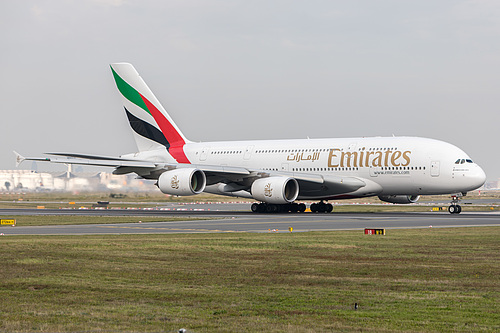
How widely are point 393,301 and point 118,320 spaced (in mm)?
4717

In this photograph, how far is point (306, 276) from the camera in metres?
16.0

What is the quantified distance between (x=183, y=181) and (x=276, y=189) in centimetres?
578

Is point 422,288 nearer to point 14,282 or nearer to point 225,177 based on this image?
point 14,282

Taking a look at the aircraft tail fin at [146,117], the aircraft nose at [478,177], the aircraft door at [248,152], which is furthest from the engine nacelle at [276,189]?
the aircraft nose at [478,177]

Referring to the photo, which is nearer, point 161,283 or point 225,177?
point 161,283

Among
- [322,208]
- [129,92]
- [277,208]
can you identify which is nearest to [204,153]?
[129,92]

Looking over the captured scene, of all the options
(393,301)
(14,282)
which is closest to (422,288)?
(393,301)

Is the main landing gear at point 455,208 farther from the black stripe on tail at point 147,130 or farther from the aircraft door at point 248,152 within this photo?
the black stripe on tail at point 147,130

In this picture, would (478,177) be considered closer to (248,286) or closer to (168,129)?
(168,129)

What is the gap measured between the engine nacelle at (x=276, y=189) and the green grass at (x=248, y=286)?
71.3 ft

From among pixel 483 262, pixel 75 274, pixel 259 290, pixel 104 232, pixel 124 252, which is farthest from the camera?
pixel 104 232

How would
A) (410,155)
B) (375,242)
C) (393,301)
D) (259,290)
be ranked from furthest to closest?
(410,155) → (375,242) → (259,290) → (393,301)

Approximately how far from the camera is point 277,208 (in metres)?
49.5

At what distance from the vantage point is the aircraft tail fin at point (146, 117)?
182 ft
